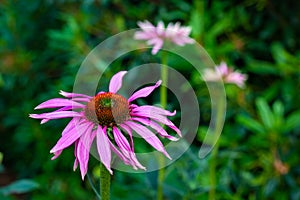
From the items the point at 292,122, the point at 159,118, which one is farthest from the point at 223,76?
the point at 159,118

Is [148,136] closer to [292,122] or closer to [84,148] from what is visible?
[84,148]

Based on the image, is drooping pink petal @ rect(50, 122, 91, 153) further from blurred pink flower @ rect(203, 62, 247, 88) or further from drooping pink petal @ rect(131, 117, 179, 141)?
blurred pink flower @ rect(203, 62, 247, 88)

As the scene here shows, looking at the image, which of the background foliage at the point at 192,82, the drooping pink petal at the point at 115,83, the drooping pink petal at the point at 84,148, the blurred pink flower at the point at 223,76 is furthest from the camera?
the background foliage at the point at 192,82

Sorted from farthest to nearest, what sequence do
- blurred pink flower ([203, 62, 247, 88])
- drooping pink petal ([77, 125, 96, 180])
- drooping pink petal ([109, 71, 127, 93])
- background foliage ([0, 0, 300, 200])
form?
1. background foliage ([0, 0, 300, 200])
2. blurred pink flower ([203, 62, 247, 88])
3. drooping pink petal ([109, 71, 127, 93])
4. drooping pink petal ([77, 125, 96, 180])

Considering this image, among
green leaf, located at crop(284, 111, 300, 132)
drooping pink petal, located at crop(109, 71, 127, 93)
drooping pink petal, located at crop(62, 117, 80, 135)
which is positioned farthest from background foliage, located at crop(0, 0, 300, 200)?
drooping pink petal, located at crop(62, 117, 80, 135)

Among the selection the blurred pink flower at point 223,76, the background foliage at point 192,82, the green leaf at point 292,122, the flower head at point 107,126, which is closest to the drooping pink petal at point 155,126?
the flower head at point 107,126

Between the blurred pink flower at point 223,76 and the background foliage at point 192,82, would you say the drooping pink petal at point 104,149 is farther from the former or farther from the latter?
the blurred pink flower at point 223,76

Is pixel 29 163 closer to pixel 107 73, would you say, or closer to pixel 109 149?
pixel 107 73

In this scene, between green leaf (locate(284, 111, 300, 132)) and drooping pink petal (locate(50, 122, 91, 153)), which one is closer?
drooping pink petal (locate(50, 122, 91, 153))
